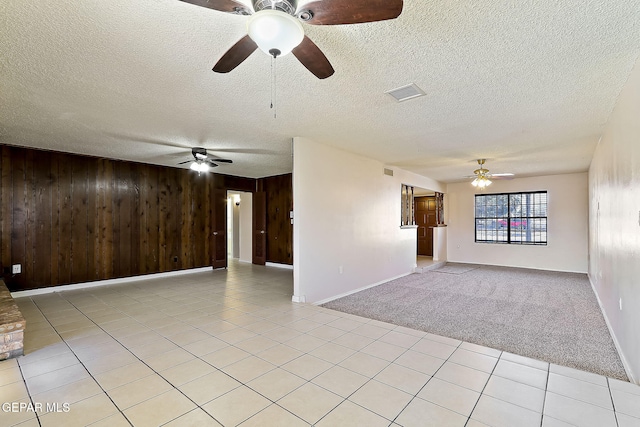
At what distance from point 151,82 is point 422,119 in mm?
2887

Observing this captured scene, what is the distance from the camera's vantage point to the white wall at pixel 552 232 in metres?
7.32

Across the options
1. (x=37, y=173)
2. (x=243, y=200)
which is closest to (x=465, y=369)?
(x=37, y=173)

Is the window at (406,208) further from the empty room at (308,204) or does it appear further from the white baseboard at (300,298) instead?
the white baseboard at (300,298)

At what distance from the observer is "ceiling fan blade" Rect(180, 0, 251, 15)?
51.5 inches

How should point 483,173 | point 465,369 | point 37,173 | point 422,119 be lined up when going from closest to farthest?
point 465,369 → point 422,119 → point 37,173 → point 483,173

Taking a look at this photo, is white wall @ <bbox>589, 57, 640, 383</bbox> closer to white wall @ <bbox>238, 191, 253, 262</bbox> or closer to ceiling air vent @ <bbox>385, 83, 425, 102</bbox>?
ceiling air vent @ <bbox>385, 83, 425, 102</bbox>

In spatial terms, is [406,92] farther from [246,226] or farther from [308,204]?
[246,226]

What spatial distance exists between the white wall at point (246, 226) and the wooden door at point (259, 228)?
284mm

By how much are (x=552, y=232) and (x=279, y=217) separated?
720 cm

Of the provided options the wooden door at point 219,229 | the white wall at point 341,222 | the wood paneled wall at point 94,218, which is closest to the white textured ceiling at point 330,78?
the white wall at point 341,222

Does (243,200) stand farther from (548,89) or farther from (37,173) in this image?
(548,89)

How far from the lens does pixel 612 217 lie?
3309mm

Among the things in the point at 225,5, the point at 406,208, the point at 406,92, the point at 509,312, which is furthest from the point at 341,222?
the point at 225,5

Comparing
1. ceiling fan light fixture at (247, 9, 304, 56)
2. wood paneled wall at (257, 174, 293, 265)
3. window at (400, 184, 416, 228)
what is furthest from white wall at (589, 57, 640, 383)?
wood paneled wall at (257, 174, 293, 265)
